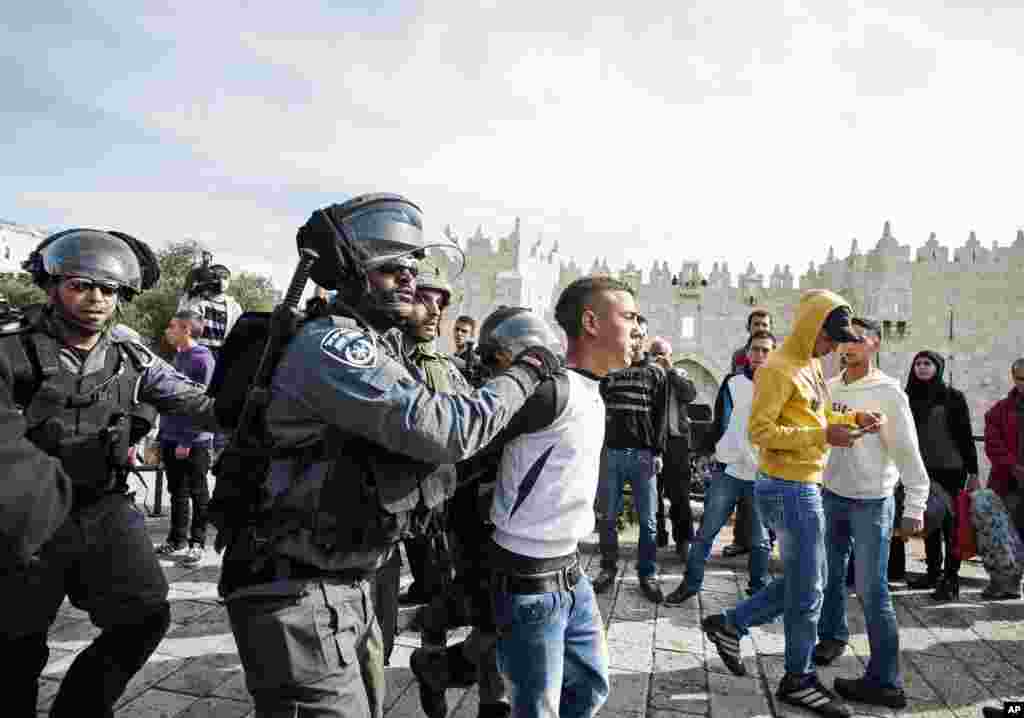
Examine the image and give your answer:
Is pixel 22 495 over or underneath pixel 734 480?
over

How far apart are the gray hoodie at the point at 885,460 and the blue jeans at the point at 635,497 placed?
1799mm

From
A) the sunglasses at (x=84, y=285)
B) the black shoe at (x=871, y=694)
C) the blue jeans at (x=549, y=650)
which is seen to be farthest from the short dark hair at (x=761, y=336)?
the sunglasses at (x=84, y=285)

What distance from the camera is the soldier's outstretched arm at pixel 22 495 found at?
1944 millimetres

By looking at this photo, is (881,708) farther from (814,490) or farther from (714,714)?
(814,490)

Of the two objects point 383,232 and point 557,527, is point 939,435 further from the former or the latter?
point 383,232

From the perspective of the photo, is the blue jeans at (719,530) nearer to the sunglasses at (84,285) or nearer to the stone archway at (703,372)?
the sunglasses at (84,285)

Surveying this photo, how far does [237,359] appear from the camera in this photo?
2.08 meters

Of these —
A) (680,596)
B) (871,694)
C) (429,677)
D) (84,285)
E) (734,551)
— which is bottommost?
(734,551)

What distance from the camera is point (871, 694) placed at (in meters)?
3.45

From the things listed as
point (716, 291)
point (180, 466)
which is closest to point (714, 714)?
point (180, 466)

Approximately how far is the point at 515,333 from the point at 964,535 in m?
5.14

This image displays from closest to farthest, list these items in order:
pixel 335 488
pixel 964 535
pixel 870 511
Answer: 1. pixel 335 488
2. pixel 870 511
3. pixel 964 535

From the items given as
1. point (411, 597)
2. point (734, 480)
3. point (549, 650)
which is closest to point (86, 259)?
point (549, 650)

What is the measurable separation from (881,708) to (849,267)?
34011mm
